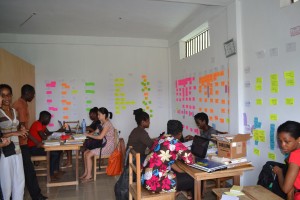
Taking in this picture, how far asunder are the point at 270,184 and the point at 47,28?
15.7 feet

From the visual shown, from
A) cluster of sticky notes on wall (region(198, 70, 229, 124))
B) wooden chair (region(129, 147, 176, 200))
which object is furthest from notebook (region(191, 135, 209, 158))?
cluster of sticky notes on wall (region(198, 70, 229, 124))

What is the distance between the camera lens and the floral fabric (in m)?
2.12

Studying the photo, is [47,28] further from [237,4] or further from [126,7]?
[237,4]

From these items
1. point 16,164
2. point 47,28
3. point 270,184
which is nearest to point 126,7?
point 47,28

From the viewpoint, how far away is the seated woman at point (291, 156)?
66.7 inches

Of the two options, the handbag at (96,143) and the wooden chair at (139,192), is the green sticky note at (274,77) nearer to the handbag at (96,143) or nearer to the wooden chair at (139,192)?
the wooden chair at (139,192)

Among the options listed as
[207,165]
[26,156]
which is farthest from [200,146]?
[26,156]

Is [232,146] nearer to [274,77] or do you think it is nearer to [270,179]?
[270,179]

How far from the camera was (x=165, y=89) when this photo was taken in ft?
20.1

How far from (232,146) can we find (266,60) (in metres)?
1.17

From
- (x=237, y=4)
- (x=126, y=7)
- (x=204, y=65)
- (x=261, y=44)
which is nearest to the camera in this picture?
(x=261, y=44)

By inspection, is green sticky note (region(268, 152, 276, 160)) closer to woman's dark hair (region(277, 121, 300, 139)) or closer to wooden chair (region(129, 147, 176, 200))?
woman's dark hair (region(277, 121, 300, 139))

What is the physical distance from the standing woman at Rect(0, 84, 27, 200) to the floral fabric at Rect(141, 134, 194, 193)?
1406 millimetres

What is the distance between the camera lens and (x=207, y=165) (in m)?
2.20
